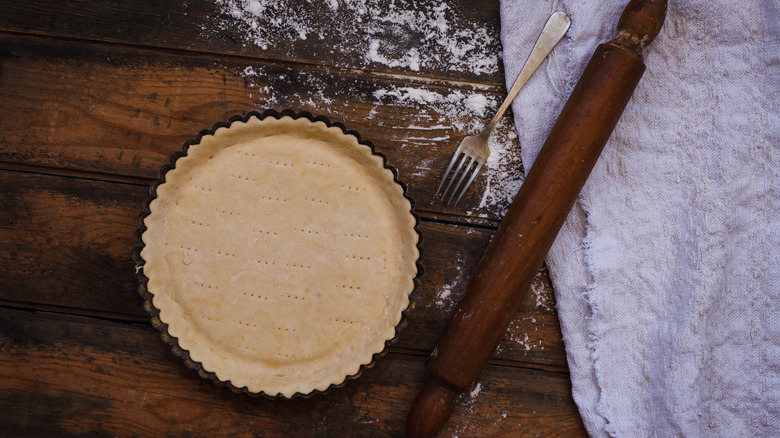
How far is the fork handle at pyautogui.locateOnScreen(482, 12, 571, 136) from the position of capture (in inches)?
Result: 61.4

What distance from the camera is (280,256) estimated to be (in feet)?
4.88

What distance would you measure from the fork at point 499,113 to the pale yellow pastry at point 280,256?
9.2 inches

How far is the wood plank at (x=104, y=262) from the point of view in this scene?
5.22 feet

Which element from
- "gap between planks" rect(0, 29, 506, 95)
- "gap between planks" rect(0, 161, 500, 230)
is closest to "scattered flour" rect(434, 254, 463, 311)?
"gap between planks" rect(0, 161, 500, 230)

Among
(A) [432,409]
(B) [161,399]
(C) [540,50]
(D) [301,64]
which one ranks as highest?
(C) [540,50]

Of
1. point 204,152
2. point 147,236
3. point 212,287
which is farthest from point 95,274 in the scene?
point 204,152

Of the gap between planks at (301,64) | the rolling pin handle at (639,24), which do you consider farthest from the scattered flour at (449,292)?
the rolling pin handle at (639,24)

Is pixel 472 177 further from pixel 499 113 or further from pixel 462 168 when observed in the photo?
pixel 499 113

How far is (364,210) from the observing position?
59.0 inches

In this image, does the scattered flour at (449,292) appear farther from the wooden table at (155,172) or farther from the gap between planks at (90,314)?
the gap between planks at (90,314)

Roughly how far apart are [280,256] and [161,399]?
0.64 metres

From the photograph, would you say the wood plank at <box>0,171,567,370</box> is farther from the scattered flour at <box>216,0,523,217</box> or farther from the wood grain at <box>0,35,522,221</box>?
the scattered flour at <box>216,0,523,217</box>

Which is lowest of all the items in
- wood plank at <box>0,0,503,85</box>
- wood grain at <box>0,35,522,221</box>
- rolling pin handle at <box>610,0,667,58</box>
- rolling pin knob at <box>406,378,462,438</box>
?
rolling pin knob at <box>406,378,462,438</box>

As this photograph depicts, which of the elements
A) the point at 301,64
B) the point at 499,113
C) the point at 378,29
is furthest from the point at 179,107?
the point at 499,113
